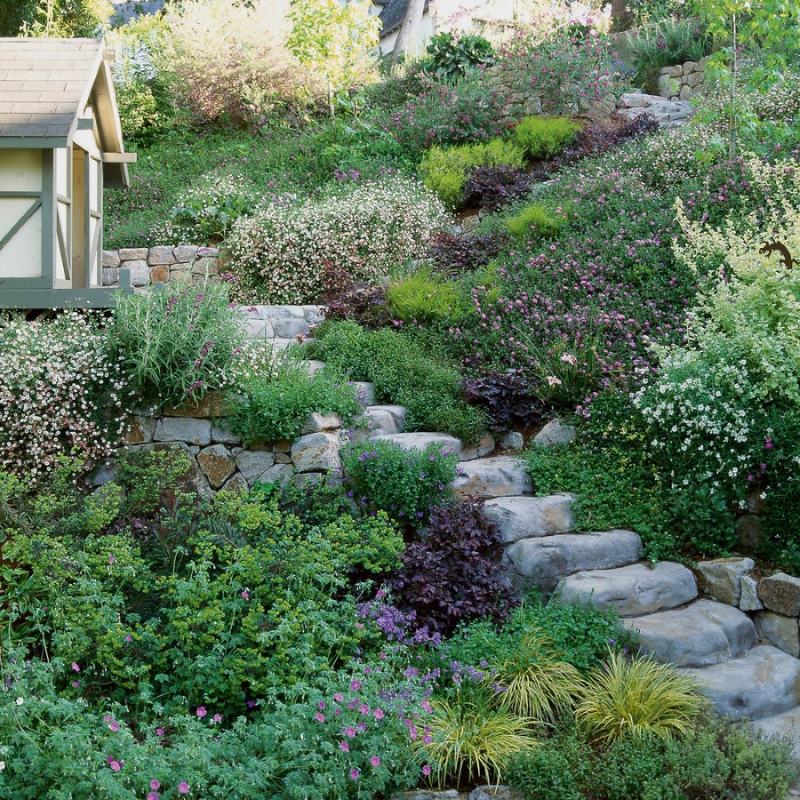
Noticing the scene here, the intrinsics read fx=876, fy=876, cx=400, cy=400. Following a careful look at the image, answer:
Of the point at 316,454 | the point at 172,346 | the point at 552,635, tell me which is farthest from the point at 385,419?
the point at 552,635

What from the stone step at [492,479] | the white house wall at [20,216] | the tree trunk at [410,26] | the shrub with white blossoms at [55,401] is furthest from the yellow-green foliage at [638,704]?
the tree trunk at [410,26]

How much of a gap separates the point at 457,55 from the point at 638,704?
14.3 metres

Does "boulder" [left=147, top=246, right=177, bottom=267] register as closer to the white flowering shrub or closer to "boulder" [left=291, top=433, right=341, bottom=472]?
"boulder" [left=291, top=433, right=341, bottom=472]

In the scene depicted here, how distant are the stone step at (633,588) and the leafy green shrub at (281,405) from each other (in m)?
2.23

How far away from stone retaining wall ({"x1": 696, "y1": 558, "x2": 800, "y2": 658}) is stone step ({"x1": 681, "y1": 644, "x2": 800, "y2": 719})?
22cm

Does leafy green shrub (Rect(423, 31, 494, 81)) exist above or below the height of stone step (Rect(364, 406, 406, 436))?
above

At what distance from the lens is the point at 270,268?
33.1 feet

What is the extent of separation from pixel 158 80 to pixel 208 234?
6.80m

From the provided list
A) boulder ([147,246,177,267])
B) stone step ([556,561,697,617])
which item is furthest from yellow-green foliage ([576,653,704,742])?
boulder ([147,246,177,267])

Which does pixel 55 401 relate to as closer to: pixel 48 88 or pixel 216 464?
pixel 216 464

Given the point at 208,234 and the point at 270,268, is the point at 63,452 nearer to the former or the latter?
the point at 270,268

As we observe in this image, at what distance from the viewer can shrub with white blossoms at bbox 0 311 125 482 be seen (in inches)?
248

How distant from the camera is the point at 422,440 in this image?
261 inches

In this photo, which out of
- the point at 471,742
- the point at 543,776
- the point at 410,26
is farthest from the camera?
the point at 410,26
